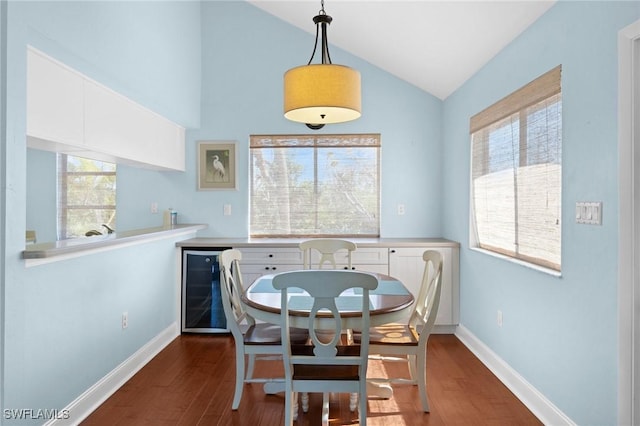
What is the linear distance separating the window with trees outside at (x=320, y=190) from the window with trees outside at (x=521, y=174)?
1.21 m

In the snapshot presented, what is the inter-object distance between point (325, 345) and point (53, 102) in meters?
1.89

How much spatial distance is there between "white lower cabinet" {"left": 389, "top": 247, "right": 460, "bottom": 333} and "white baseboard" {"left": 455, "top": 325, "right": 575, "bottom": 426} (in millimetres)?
306

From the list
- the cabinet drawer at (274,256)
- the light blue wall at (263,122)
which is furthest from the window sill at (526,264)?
the cabinet drawer at (274,256)

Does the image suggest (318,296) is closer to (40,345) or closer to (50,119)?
(40,345)

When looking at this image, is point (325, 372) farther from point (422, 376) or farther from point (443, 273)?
point (443, 273)

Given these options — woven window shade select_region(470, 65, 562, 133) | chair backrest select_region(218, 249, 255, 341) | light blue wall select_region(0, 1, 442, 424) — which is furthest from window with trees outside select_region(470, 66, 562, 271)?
chair backrest select_region(218, 249, 255, 341)

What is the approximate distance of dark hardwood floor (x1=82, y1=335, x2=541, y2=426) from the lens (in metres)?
2.50

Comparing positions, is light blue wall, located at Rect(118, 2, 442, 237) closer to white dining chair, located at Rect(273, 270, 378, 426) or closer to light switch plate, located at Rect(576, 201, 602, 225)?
light switch plate, located at Rect(576, 201, 602, 225)

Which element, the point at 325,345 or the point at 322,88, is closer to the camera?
the point at 325,345

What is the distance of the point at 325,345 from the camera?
2.07m

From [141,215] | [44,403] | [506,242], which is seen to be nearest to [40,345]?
[44,403]

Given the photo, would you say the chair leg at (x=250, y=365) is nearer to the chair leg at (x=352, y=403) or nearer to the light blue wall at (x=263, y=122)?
the chair leg at (x=352, y=403)

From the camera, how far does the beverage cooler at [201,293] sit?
13.7 feet

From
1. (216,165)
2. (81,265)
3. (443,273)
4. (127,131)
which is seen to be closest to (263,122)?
(216,165)
